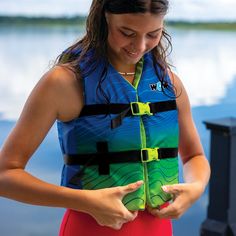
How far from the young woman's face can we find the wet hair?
0.04 ft

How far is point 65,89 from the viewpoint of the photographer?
120 centimetres

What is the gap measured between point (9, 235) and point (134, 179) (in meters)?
2.14

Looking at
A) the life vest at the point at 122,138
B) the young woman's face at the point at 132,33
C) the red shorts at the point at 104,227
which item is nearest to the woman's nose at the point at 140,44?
the young woman's face at the point at 132,33

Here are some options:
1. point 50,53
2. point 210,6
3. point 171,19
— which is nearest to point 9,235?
point 50,53

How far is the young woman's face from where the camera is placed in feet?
3.84

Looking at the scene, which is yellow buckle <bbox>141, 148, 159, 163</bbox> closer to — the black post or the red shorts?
the red shorts

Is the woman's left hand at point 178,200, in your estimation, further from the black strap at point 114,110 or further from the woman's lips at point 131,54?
the woman's lips at point 131,54

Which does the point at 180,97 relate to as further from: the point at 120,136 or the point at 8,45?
the point at 8,45

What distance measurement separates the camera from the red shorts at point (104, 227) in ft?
4.12

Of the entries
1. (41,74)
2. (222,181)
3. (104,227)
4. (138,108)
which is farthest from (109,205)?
(222,181)

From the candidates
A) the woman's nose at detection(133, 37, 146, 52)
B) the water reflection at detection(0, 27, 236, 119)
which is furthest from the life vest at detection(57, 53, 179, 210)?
the water reflection at detection(0, 27, 236, 119)

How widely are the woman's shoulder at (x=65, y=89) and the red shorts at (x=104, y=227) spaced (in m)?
0.22

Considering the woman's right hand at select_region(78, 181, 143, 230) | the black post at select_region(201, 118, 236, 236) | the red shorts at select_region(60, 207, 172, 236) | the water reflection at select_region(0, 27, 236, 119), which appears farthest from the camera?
the water reflection at select_region(0, 27, 236, 119)

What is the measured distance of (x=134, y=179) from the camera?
1.25 metres
